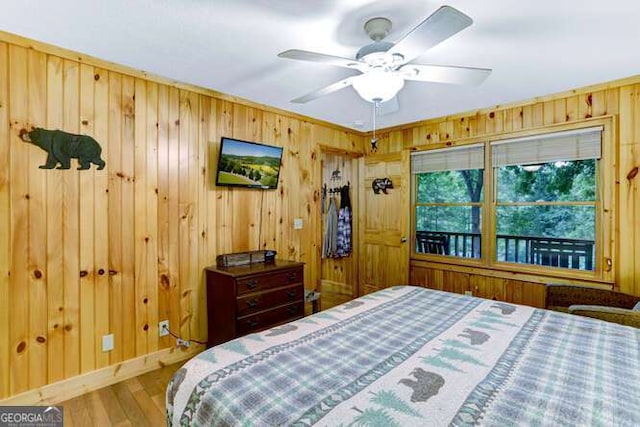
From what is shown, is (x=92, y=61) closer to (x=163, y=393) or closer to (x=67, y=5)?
(x=67, y=5)

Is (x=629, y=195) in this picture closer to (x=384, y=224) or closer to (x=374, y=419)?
(x=384, y=224)

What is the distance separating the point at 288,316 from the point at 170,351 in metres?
1.02

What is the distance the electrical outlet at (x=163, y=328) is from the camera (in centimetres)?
267

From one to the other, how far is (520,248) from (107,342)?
3.80 metres

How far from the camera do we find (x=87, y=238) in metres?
2.30

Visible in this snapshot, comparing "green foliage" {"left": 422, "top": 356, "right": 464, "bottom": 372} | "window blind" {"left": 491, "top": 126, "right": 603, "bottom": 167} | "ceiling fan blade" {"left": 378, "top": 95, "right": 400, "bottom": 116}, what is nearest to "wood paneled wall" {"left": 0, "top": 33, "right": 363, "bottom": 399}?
"ceiling fan blade" {"left": 378, "top": 95, "right": 400, "bottom": 116}

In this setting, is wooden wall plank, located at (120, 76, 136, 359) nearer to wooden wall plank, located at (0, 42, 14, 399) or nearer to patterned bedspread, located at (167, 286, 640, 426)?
wooden wall plank, located at (0, 42, 14, 399)

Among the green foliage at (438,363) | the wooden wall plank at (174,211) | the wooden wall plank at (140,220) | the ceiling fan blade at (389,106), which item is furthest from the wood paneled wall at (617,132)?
the wooden wall plank at (140,220)

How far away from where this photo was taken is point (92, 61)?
2279mm

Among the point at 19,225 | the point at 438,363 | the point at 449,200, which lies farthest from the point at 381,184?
the point at 19,225

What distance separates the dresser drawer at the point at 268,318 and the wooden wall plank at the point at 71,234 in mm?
1103

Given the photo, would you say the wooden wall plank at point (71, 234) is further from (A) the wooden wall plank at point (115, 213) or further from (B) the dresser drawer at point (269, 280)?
(B) the dresser drawer at point (269, 280)

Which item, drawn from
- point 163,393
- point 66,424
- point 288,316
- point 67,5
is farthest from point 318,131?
point 66,424

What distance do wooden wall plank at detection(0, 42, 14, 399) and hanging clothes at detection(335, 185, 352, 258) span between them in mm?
3673
